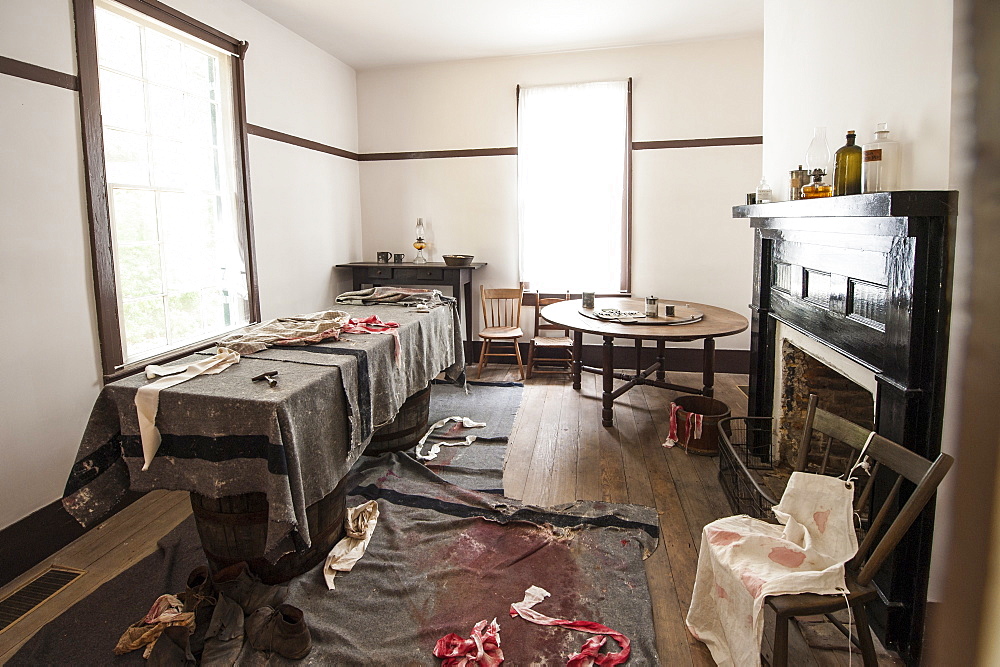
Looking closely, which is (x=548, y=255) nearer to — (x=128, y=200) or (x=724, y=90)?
(x=724, y=90)

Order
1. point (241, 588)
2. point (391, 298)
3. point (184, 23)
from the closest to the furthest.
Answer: point (241, 588) → point (184, 23) → point (391, 298)

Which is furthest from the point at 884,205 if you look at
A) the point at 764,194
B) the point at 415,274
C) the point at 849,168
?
the point at 415,274

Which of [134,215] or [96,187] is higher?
[96,187]

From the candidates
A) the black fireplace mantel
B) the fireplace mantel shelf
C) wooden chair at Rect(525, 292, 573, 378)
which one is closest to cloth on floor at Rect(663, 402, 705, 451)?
the black fireplace mantel

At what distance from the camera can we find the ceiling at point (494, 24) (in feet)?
14.0

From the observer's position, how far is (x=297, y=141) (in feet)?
15.7

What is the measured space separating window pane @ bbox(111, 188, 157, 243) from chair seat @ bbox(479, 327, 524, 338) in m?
2.72

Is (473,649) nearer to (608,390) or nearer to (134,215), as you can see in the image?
(608,390)

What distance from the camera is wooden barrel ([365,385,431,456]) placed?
3477 millimetres

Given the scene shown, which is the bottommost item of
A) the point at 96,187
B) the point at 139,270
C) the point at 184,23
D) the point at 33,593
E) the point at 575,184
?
the point at 33,593

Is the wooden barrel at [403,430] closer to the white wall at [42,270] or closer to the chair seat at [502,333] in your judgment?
the white wall at [42,270]

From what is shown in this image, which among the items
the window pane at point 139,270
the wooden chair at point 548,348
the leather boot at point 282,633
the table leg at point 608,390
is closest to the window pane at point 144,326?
the window pane at point 139,270

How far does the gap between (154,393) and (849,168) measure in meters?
2.57

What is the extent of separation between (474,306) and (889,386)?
4.36 m
